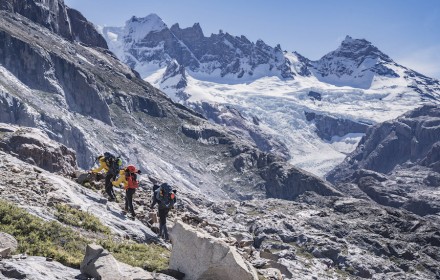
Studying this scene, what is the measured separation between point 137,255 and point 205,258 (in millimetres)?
4405

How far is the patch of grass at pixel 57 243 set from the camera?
18.9 metres

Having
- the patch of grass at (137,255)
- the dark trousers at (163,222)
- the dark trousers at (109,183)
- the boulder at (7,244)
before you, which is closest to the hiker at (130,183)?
the dark trousers at (163,222)

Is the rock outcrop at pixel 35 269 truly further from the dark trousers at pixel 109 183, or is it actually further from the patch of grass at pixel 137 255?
the dark trousers at pixel 109 183

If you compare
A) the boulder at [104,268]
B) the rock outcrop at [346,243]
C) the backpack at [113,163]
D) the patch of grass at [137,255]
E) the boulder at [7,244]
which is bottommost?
the rock outcrop at [346,243]

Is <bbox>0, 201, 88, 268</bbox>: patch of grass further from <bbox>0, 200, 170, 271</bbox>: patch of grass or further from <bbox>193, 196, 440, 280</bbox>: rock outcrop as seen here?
<bbox>193, 196, 440, 280</bbox>: rock outcrop

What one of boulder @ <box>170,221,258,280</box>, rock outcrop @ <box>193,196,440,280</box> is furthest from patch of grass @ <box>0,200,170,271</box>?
rock outcrop @ <box>193,196,440,280</box>

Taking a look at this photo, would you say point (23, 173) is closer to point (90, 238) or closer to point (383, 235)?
point (90, 238)

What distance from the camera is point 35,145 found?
62.8m

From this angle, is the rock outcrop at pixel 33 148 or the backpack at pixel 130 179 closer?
the backpack at pixel 130 179

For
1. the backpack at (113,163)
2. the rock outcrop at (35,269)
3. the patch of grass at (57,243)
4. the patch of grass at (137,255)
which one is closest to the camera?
the rock outcrop at (35,269)

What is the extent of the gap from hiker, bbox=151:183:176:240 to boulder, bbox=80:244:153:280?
11.9 meters

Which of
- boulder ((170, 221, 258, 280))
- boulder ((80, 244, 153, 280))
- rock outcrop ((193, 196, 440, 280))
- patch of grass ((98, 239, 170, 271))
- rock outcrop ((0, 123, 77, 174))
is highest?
boulder ((170, 221, 258, 280))

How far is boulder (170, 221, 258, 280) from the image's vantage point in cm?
1883

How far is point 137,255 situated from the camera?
73.9ft
